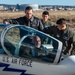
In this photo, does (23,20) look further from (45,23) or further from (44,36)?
(44,36)

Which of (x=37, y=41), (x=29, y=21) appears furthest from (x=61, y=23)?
(x=29, y=21)

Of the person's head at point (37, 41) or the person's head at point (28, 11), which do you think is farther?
the person's head at point (28, 11)

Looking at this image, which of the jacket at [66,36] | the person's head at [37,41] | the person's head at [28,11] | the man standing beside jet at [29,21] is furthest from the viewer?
the man standing beside jet at [29,21]

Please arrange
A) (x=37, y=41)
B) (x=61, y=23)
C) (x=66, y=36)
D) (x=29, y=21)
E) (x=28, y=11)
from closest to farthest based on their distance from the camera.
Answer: (x=37, y=41)
(x=61, y=23)
(x=66, y=36)
(x=28, y=11)
(x=29, y=21)

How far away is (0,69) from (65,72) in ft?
4.16

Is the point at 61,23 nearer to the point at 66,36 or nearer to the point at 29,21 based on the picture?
the point at 66,36

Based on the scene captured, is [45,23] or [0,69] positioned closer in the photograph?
[0,69]

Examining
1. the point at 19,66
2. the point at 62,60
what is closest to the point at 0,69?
the point at 19,66

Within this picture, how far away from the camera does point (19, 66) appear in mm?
6402

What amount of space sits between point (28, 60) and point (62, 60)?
693 mm

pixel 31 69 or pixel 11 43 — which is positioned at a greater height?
pixel 11 43

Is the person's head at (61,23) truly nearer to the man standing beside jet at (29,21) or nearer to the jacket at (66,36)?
the jacket at (66,36)

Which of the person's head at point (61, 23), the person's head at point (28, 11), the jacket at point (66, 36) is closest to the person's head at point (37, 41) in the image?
the person's head at point (61, 23)

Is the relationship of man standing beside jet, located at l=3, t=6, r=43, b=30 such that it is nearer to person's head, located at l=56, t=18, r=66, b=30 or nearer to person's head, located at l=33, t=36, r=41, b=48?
person's head, located at l=56, t=18, r=66, b=30
